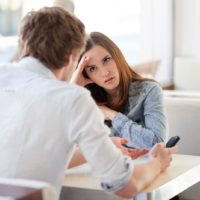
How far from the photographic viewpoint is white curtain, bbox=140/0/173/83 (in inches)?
183

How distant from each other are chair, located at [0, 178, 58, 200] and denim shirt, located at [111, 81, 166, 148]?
3.30 ft

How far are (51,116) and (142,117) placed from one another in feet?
3.19

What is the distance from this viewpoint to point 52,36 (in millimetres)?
1543

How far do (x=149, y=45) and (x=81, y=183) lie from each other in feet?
10.0

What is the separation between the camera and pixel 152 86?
7.80ft

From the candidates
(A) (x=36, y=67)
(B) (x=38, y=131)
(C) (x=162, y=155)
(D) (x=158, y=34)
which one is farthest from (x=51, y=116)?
(D) (x=158, y=34)

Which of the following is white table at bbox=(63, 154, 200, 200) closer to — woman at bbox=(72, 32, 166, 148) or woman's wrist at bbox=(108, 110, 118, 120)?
woman at bbox=(72, 32, 166, 148)

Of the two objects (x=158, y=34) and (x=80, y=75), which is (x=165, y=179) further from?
(x=158, y=34)

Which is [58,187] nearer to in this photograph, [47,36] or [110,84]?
[47,36]

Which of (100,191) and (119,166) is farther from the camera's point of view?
(100,191)

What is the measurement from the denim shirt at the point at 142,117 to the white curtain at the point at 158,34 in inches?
90.1

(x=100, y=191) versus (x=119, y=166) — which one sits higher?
(x=119, y=166)

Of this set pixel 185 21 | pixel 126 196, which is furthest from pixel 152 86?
pixel 185 21

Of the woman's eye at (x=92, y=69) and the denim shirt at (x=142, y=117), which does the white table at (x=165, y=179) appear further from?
the woman's eye at (x=92, y=69)
